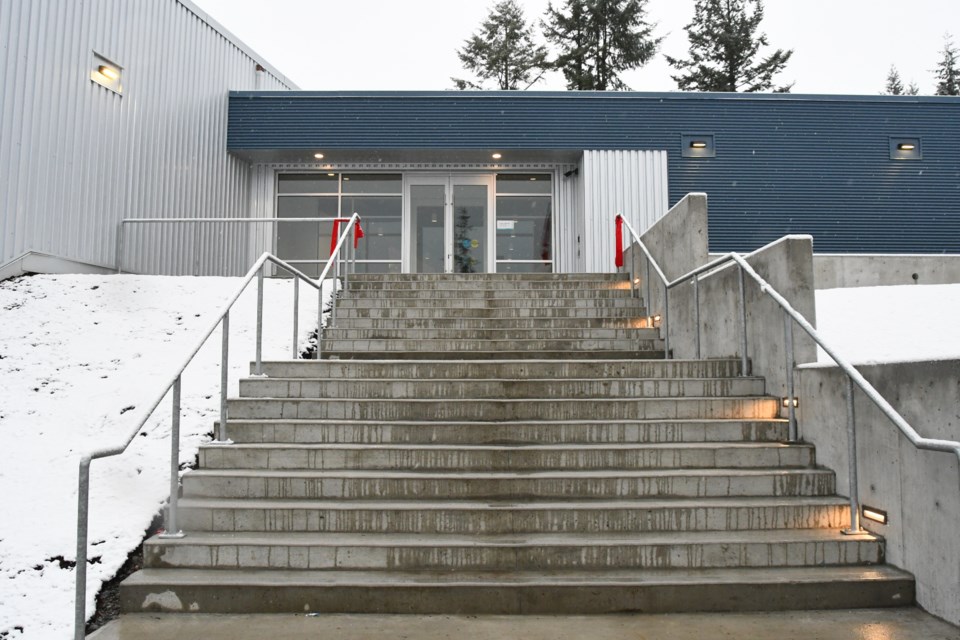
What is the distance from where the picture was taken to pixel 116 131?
10453mm

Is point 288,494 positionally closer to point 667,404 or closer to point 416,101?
point 667,404

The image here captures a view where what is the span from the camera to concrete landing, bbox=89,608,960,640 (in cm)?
358

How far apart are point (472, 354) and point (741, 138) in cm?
926

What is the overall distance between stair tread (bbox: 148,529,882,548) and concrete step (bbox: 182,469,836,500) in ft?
1.11

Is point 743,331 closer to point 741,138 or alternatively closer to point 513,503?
point 513,503

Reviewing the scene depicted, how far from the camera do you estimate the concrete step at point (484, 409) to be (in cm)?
563

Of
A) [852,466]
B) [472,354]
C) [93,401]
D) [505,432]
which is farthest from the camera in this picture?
[472,354]

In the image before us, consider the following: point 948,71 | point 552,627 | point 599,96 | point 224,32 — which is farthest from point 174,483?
point 948,71

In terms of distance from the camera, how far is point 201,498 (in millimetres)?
4750

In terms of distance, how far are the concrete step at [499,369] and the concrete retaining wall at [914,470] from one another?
1.56 metres

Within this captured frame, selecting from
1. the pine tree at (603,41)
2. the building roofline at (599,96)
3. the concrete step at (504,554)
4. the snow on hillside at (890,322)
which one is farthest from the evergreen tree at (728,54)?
the concrete step at (504,554)

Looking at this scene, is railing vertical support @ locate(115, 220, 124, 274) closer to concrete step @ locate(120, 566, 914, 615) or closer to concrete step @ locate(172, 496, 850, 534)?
concrete step @ locate(172, 496, 850, 534)

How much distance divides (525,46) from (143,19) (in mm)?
24300

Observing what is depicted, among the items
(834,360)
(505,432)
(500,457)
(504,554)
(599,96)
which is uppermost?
(599,96)
